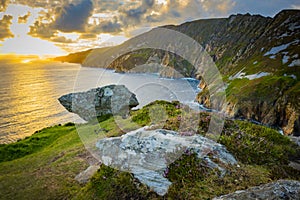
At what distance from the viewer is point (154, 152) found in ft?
26.1

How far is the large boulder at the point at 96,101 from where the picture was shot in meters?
25.9

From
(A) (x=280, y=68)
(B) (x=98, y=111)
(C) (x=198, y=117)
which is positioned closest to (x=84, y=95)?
(B) (x=98, y=111)

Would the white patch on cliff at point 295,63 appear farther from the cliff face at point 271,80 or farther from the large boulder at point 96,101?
the large boulder at point 96,101

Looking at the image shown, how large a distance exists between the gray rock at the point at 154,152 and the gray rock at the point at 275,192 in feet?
6.59

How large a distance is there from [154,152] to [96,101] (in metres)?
19.6

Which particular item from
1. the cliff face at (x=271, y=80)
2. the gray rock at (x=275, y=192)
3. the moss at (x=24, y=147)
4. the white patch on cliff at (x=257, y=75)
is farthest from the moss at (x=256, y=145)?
the white patch on cliff at (x=257, y=75)

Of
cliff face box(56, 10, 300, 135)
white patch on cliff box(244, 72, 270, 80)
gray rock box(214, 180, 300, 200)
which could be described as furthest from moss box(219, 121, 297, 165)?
white patch on cliff box(244, 72, 270, 80)

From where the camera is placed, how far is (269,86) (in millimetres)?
70250

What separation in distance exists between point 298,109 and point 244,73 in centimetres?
4395

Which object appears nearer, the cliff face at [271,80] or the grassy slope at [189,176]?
the grassy slope at [189,176]

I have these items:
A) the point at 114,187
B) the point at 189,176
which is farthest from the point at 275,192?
the point at 114,187

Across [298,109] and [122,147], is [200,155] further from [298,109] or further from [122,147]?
[298,109]

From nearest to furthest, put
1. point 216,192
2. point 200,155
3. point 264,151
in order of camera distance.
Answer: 1. point 216,192
2. point 200,155
3. point 264,151

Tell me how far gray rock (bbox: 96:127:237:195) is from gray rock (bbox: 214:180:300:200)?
2.01m
